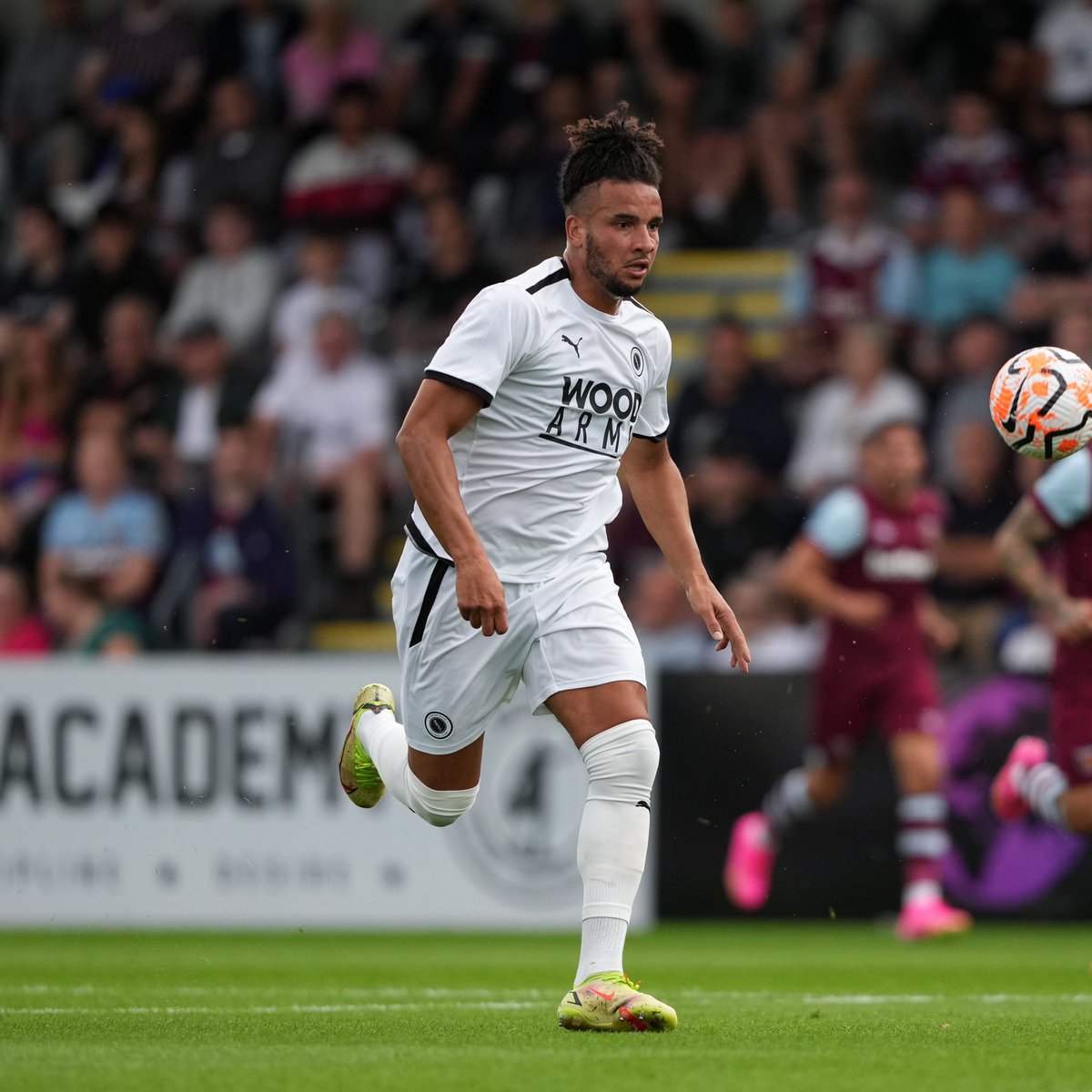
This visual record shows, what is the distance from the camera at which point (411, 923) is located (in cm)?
1100

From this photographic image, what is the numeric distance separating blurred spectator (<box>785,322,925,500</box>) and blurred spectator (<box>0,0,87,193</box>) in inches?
281

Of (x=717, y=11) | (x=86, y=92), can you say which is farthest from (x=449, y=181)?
(x=86, y=92)

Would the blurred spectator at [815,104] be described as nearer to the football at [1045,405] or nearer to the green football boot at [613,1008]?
the football at [1045,405]

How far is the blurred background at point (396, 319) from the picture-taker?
11.2 metres

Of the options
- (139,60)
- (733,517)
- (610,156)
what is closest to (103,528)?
(733,517)

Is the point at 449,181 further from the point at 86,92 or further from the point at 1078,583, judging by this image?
the point at 1078,583

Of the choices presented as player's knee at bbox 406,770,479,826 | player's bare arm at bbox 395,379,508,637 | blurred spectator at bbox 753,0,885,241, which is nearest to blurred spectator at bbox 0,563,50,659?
blurred spectator at bbox 753,0,885,241

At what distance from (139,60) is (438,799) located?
458 inches

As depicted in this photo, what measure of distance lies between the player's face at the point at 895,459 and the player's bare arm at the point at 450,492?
5060mm

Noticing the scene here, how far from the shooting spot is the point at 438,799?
6.36 metres

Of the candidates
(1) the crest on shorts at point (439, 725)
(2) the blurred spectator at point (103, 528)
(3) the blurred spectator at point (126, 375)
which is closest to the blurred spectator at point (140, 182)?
(3) the blurred spectator at point (126, 375)

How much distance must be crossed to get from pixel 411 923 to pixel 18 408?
507cm

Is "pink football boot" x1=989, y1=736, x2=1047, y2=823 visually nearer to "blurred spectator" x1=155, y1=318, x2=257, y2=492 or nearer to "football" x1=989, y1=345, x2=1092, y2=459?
"football" x1=989, y1=345, x2=1092, y2=459

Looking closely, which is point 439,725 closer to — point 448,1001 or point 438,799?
point 438,799
